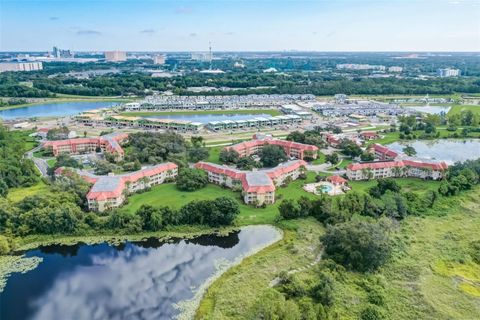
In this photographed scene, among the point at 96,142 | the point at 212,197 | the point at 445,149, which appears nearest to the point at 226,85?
the point at 96,142

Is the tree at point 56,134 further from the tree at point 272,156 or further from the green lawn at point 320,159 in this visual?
the green lawn at point 320,159

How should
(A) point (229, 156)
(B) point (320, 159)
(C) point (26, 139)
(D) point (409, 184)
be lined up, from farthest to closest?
1. (C) point (26, 139)
2. (B) point (320, 159)
3. (A) point (229, 156)
4. (D) point (409, 184)

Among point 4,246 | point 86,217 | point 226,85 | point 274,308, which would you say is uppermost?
point 226,85

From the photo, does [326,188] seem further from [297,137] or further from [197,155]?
[297,137]

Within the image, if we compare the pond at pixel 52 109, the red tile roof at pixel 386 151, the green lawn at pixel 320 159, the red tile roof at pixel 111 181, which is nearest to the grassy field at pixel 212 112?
the pond at pixel 52 109

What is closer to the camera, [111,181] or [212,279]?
[212,279]
